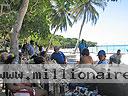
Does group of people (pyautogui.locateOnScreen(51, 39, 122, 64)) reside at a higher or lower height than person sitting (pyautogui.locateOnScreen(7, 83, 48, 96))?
higher

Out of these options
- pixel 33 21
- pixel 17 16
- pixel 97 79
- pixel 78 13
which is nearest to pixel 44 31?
pixel 33 21

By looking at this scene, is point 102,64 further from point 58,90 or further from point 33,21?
point 33,21

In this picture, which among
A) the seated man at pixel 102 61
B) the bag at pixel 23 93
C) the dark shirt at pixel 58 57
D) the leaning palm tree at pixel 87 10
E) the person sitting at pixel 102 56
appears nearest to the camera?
the bag at pixel 23 93

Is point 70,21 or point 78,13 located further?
point 70,21

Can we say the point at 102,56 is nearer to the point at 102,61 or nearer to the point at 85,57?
the point at 102,61

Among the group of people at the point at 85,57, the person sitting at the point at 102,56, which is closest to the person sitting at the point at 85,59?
the group of people at the point at 85,57

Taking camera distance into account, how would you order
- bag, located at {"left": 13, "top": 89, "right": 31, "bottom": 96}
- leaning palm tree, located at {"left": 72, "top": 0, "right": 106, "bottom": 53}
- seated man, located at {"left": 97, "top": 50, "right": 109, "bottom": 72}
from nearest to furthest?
1. bag, located at {"left": 13, "top": 89, "right": 31, "bottom": 96}
2. seated man, located at {"left": 97, "top": 50, "right": 109, "bottom": 72}
3. leaning palm tree, located at {"left": 72, "top": 0, "right": 106, "bottom": 53}

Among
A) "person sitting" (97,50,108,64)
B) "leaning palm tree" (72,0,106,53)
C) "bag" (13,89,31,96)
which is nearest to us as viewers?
"bag" (13,89,31,96)

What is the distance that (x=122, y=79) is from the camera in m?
6.89

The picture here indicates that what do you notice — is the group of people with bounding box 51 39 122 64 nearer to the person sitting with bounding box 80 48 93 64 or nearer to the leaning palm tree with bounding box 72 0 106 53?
the person sitting with bounding box 80 48 93 64

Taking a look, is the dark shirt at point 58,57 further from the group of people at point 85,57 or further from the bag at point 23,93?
the bag at point 23,93

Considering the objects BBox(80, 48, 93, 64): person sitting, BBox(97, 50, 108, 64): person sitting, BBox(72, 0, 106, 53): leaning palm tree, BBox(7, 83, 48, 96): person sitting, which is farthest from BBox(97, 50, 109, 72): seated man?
BBox(72, 0, 106, 53): leaning palm tree

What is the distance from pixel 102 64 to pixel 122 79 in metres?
1.17

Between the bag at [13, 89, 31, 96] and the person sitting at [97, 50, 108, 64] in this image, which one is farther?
the person sitting at [97, 50, 108, 64]
